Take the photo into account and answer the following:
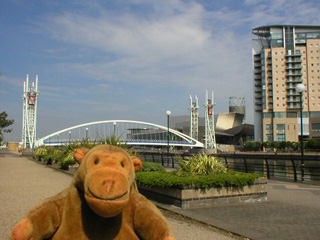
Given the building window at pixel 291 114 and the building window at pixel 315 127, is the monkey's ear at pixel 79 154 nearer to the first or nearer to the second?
the building window at pixel 291 114

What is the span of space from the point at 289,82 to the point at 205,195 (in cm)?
9400

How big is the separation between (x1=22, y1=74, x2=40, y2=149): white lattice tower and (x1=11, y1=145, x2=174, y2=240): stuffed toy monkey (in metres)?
71.7

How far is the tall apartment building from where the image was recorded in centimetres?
9256

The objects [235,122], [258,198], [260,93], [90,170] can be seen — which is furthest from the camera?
[235,122]

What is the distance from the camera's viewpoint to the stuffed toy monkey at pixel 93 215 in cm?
268

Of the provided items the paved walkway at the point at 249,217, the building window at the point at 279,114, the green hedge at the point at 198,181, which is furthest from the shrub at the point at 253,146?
the green hedge at the point at 198,181

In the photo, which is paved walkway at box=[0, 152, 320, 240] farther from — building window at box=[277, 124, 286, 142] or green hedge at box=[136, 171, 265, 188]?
building window at box=[277, 124, 286, 142]

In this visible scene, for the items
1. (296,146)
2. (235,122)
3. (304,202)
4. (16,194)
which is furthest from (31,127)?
(235,122)

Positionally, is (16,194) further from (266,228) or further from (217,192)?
(266,228)

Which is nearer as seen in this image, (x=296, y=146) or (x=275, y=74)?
(x=296, y=146)

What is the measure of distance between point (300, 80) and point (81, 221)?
99.0 meters

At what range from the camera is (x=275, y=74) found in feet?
310

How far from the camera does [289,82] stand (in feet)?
306

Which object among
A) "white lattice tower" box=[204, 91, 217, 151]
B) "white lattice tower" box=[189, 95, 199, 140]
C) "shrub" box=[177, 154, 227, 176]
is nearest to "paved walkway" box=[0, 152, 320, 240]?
"shrub" box=[177, 154, 227, 176]
